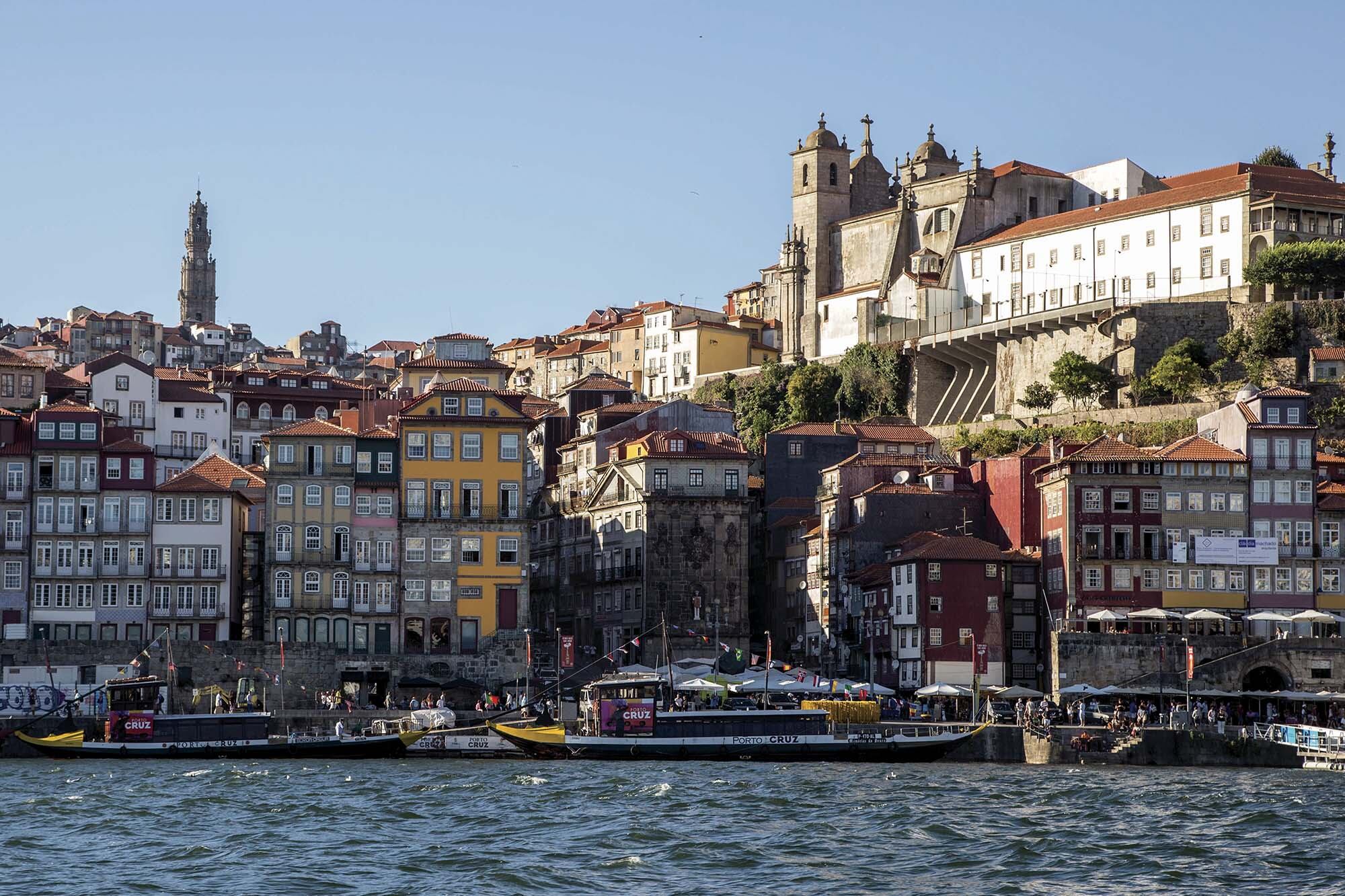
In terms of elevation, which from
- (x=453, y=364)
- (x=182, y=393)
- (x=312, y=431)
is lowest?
(x=312, y=431)

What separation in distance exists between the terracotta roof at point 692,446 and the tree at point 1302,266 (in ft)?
95.3

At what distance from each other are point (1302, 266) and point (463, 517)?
44.3 meters

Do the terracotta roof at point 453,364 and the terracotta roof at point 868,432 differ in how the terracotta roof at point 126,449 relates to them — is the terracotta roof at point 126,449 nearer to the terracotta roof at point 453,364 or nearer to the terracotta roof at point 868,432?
the terracotta roof at point 453,364

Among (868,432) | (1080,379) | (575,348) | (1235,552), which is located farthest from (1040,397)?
(575,348)

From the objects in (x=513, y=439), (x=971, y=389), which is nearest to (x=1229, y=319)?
(x=971, y=389)

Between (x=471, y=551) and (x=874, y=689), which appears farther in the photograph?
(x=471, y=551)

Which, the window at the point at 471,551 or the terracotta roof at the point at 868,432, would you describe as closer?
the window at the point at 471,551

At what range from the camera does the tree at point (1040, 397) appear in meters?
117

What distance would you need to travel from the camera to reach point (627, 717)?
7850 centimetres

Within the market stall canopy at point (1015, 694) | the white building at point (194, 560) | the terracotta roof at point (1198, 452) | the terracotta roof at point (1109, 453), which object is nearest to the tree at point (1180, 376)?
the terracotta roof at point (1198, 452)

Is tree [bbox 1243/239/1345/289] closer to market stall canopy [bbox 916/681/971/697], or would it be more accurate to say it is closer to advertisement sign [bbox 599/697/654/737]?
market stall canopy [bbox 916/681/971/697]

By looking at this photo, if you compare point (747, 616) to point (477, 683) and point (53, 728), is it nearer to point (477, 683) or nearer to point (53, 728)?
point (477, 683)

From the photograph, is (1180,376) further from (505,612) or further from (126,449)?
(126,449)

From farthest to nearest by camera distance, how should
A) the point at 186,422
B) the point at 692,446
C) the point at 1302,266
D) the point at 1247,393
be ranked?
the point at 186,422, the point at 1302,266, the point at 692,446, the point at 1247,393
